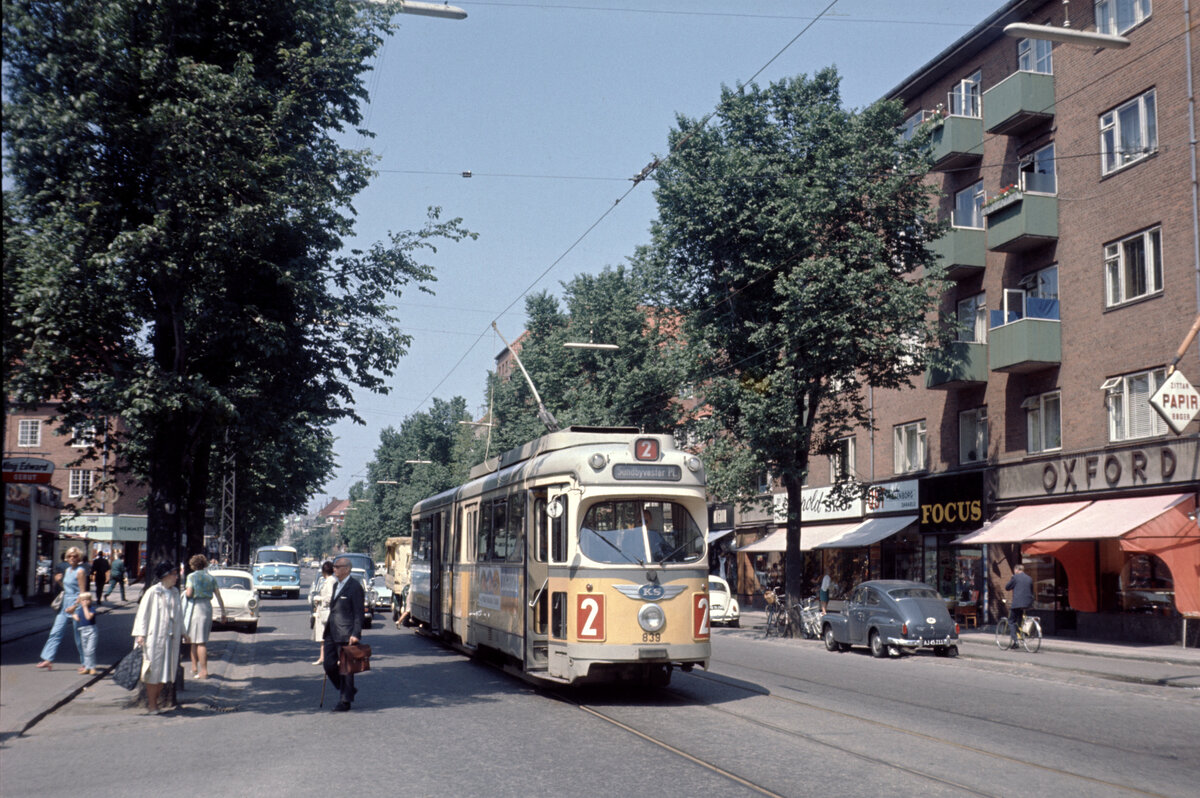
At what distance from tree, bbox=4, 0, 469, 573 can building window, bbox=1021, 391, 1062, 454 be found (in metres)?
18.3

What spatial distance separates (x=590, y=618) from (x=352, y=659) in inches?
111

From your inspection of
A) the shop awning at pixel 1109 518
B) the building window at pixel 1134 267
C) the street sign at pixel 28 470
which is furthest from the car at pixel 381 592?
the street sign at pixel 28 470

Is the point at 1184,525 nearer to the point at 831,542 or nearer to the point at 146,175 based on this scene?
the point at 831,542

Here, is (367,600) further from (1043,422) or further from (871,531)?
(1043,422)

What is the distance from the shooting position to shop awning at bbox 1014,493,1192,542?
23281mm

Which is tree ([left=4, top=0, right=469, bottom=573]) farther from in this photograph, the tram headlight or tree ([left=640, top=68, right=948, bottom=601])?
tree ([left=640, top=68, right=948, bottom=601])

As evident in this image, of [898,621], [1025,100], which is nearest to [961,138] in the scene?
[1025,100]

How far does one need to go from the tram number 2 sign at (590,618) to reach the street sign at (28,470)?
8.67 metres

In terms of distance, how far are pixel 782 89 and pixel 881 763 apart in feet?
Result: 78.1

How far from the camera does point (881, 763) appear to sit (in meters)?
9.05

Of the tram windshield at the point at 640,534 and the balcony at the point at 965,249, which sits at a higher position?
the balcony at the point at 965,249

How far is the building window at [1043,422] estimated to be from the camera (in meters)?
28.8

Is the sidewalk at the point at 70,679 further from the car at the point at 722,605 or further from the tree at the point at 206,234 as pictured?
the car at the point at 722,605

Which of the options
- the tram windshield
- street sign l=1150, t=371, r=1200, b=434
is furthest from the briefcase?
street sign l=1150, t=371, r=1200, b=434
